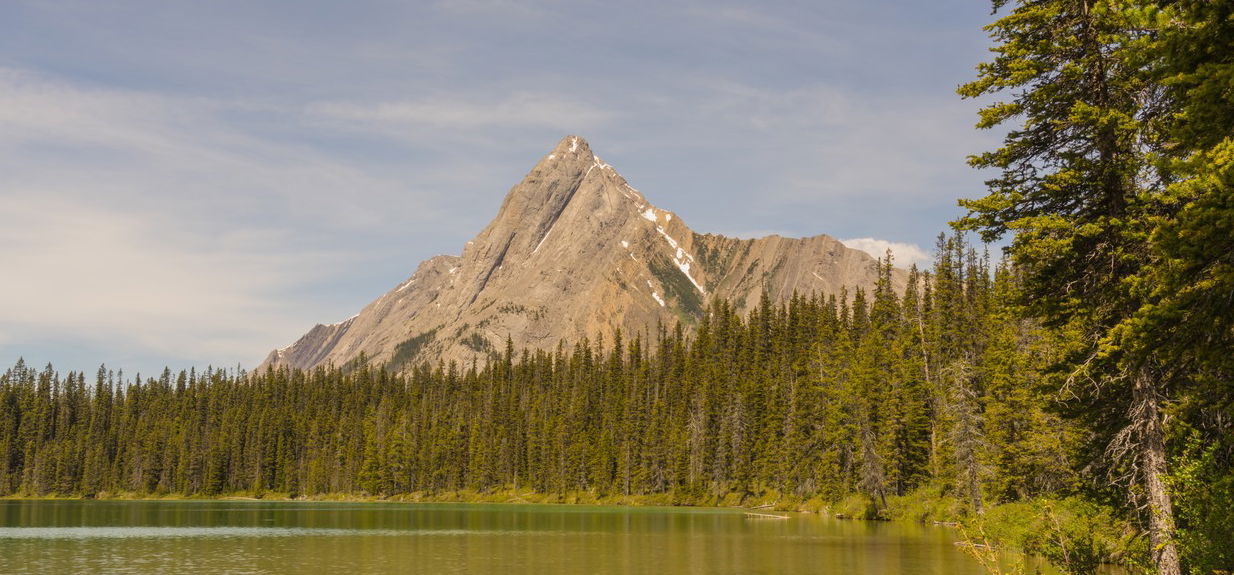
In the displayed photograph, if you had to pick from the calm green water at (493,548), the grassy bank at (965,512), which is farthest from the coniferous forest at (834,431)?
the calm green water at (493,548)

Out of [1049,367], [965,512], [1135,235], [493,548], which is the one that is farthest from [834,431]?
[1135,235]

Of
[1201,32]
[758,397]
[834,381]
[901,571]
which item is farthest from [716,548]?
[758,397]

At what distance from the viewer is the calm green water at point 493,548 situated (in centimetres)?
4431

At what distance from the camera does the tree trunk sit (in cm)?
2161

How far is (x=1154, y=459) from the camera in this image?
22703mm

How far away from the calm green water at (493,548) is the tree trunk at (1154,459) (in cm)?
2023

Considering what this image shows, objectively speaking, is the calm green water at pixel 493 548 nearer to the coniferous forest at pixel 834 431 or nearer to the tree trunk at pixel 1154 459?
the coniferous forest at pixel 834 431

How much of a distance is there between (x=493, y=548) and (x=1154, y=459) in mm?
41777

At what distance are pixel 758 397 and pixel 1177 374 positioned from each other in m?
110

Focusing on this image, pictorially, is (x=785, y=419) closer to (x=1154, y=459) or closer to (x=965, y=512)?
(x=965, y=512)

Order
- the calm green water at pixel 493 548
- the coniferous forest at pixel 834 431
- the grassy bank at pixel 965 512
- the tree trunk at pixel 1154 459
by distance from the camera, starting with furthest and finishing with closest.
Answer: the calm green water at pixel 493 548, the coniferous forest at pixel 834 431, the grassy bank at pixel 965 512, the tree trunk at pixel 1154 459

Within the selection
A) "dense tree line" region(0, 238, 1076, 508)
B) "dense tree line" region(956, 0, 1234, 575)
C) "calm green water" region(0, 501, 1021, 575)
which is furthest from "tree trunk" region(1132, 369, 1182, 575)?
"calm green water" region(0, 501, 1021, 575)

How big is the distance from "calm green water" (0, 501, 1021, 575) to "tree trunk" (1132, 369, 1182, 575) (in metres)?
20.2

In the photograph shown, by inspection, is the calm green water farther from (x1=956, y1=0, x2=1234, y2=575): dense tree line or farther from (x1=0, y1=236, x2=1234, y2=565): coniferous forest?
(x1=956, y1=0, x2=1234, y2=575): dense tree line
